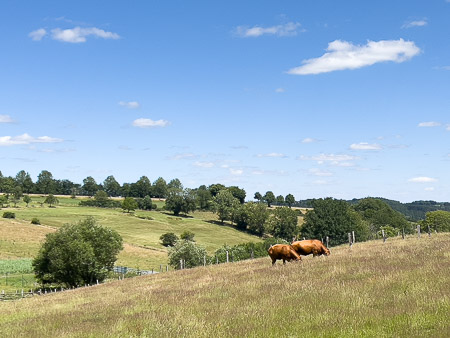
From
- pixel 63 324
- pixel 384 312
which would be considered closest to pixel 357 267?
pixel 384 312

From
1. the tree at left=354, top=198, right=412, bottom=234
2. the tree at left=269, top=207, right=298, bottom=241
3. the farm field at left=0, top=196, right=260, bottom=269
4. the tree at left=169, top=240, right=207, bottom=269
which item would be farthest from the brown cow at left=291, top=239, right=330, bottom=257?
the tree at left=269, top=207, right=298, bottom=241

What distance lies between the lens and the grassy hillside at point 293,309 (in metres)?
9.72

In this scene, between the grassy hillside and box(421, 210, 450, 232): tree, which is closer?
the grassy hillside

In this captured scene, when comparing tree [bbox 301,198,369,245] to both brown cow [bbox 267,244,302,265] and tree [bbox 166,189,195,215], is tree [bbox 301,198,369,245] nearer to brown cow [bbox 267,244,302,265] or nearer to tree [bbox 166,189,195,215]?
tree [bbox 166,189,195,215]

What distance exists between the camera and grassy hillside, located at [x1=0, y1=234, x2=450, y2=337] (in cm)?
972

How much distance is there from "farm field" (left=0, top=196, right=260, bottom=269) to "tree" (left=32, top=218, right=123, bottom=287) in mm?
21418

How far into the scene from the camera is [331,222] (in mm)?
101750

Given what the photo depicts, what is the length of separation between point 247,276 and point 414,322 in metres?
12.8

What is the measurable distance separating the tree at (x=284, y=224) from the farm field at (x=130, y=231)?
9.55 metres

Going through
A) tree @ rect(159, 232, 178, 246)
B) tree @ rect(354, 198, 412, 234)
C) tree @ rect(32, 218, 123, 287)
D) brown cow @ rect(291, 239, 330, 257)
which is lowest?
tree @ rect(159, 232, 178, 246)

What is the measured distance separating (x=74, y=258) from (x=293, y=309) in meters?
49.3

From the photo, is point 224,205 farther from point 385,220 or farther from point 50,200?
point 50,200

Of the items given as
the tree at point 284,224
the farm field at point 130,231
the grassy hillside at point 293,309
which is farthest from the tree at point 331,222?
the grassy hillside at point 293,309

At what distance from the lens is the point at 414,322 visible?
9.32 meters
